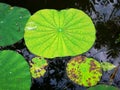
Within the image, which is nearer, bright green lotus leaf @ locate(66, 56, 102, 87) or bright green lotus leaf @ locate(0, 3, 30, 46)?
bright green lotus leaf @ locate(66, 56, 102, 87)

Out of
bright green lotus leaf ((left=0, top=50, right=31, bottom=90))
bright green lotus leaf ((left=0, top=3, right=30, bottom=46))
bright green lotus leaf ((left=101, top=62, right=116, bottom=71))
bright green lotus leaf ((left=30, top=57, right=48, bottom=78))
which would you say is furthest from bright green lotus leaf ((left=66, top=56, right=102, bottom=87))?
bright green lotus leaf ((left=0, top=3, right=30, bottom=46))

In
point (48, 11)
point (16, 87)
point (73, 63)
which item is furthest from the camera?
point (48, 11)

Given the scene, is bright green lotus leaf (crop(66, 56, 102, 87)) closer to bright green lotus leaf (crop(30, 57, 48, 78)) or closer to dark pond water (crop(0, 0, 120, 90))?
dark pond water (crop(0, 0, 120, 90))

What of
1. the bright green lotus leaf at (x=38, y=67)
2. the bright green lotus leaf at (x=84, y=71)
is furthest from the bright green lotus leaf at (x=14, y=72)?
the bright green lotus leaf at (x=84, y=71)

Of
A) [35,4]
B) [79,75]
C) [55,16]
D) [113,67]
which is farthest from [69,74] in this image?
[35,4]

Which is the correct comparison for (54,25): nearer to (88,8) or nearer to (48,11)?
(48,11)

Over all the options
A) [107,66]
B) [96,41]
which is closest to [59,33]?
[96,41]
